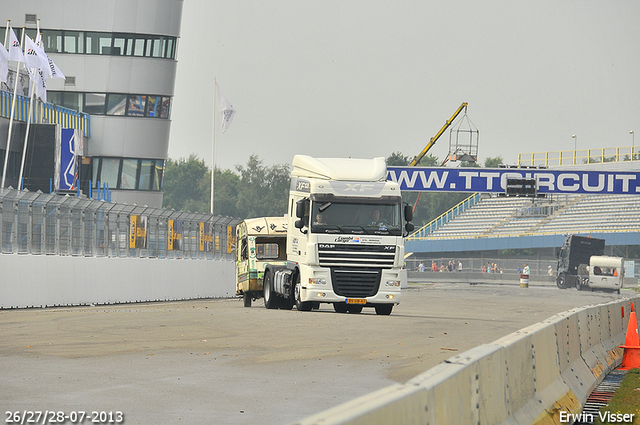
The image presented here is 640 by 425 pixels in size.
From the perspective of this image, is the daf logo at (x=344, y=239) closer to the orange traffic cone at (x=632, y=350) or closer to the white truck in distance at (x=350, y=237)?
the white truck in distance at (x=350, y=237)

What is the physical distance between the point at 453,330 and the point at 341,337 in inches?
133

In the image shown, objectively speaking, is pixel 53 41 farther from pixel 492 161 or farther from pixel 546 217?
pixel 492 161

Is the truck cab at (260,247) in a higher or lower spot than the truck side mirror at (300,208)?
lower

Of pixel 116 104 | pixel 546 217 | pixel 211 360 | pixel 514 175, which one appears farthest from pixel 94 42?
pixel 546 217

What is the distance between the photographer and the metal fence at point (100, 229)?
24.7 m

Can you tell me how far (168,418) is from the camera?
7.97 metres

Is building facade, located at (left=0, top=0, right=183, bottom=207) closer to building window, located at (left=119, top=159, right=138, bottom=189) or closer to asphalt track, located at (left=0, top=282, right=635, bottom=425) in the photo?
building window, located at (left=119, top=159, right=138, bottom=189)

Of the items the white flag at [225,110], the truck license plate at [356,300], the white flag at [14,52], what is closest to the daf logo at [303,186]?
the truck license plate at [356,300]

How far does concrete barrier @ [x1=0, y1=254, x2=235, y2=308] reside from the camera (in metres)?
24.5

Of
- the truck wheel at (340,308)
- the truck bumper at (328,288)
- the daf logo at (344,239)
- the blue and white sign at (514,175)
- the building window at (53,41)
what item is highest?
the building window at (53,41)

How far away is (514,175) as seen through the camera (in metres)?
55.2

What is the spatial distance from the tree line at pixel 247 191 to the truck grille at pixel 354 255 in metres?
127

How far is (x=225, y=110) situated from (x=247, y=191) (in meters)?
108

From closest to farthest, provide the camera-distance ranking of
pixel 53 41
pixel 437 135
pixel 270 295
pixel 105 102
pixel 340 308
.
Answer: pixel 340 308 < pixel 270 295 < pixel 53 41 < pixel 105 102 < pixel 437 135
